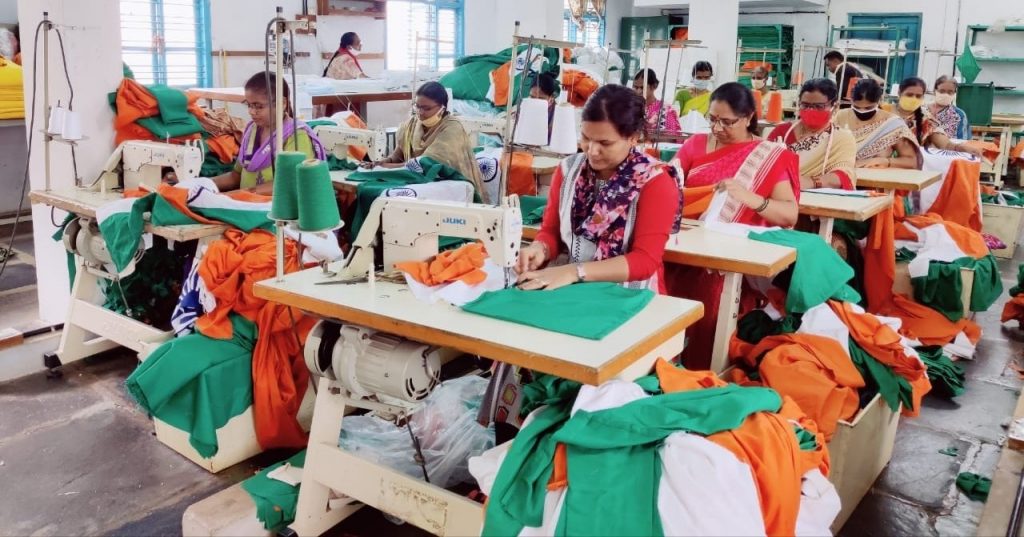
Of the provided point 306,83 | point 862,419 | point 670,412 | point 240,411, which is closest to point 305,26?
point 240,411

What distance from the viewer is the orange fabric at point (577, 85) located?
735 cm

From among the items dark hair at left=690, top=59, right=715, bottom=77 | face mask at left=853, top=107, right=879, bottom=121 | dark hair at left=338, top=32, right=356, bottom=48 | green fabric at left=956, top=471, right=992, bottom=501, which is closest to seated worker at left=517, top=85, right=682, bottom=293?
green fabric at left=956, top=471, right=992, bottom=501

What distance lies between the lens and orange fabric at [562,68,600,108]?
7.35m

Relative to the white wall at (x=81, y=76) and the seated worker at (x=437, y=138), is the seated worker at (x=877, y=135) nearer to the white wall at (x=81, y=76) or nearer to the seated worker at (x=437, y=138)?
the seated worker at (x=437, y=138)

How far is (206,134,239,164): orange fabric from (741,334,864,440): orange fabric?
2687mm

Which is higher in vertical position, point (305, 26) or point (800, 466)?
point (305, 26)

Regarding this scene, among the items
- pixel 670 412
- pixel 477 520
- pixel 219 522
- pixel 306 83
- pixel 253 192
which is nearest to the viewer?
pixel 670 412

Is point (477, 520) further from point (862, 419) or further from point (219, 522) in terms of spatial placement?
point (862, 419)

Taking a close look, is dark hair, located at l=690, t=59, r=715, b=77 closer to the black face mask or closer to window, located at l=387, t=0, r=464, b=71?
the black face mask

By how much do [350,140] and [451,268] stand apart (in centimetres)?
220

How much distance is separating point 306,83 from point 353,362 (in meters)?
5.05

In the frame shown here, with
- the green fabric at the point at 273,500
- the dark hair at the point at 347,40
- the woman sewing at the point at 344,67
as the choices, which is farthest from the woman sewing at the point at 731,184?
the dark hair at the point at 347,40

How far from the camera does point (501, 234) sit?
203 cm

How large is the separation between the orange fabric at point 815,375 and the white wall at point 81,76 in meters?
2.85
